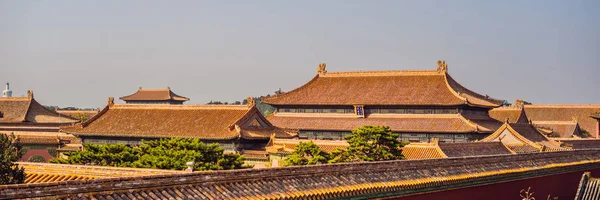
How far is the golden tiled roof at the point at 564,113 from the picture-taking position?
6581 centimetres

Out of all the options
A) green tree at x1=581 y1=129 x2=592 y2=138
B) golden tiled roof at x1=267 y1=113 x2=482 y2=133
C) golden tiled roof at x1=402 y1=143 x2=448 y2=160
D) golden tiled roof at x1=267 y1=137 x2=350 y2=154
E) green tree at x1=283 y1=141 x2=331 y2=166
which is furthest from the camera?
green tree at x1=581 y1=129 x2=592 y2=138

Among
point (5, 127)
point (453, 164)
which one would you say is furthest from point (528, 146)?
point (5, 127)

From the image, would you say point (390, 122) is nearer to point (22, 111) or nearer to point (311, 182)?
point (22, 111)

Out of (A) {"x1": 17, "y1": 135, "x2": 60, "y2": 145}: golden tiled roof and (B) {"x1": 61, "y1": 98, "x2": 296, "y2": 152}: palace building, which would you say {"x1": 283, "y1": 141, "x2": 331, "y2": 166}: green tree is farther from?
(A) {"x1": 17, "y1": 135, "x2": 60, "y2": 145}: golden tiled roof

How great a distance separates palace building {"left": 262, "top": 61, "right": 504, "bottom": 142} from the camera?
148 ft

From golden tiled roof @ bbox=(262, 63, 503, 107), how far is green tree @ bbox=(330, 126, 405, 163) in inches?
572

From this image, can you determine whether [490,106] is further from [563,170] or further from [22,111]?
[22,111]

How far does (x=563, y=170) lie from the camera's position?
24812 millimetres

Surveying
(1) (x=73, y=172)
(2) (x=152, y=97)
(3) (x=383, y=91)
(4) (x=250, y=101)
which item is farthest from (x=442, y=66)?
(2) (x=152, y=97)

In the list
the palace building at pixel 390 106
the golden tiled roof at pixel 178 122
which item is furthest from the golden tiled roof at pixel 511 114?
the golden tiled roof at pixel 178 122

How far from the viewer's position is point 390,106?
4731 centimetres

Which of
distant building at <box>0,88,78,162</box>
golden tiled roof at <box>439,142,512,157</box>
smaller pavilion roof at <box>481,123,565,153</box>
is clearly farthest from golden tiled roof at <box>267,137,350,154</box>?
distant building at <box>0,88,78,162</box>

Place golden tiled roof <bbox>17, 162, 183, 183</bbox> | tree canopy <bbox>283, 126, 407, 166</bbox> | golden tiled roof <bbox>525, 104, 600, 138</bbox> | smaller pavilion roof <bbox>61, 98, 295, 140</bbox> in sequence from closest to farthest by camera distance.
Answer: golden tiled roof <bbox>17, 162, 183, 183</bbox> → tree canopy <bbox>283, 126, 407, 166</bbox> → smaller pavilion roof <bbox>61, 98, 295, 140</bbox> → golden tiled roof <bbox>525, 104, 600, 138</bbox>

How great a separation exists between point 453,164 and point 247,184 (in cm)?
709
